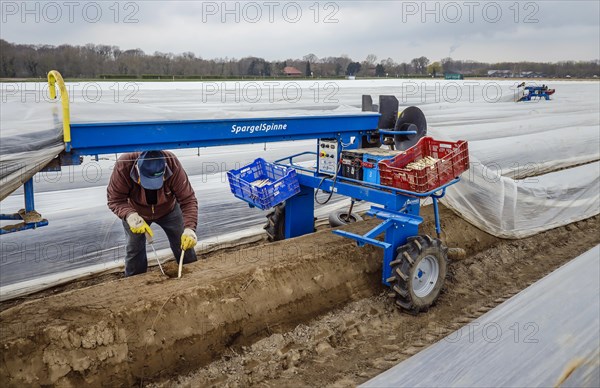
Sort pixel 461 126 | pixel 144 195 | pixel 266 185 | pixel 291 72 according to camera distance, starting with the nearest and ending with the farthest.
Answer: pixel 144 195 < pixel 266 185 < pixel 291 72 < pixel 461 126

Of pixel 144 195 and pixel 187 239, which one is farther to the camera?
pixel 144 195

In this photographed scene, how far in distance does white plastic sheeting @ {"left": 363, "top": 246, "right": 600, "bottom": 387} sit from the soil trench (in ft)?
0.90

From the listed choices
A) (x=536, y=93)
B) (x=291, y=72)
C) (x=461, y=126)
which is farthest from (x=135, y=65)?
(x=536, y=93)

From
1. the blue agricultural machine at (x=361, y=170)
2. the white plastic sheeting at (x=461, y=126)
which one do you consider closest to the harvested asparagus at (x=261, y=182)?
the blue agricultural machine at (x=361, y=170)

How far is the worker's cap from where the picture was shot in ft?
14.6

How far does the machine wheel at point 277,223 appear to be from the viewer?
6.23m

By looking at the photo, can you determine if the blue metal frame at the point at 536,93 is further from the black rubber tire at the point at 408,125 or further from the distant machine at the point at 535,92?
the black rubber tire at the point at 408,125

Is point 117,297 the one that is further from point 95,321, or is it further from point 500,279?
point 500,279

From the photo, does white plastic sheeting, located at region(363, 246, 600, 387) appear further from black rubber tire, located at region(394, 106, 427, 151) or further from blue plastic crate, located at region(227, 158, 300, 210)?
blue plastic crate, located at region(227, 158, 300, 210)

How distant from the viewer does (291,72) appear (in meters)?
11.1

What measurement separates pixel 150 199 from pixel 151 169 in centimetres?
48

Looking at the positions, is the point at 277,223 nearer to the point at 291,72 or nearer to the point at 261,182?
the point at 261,182

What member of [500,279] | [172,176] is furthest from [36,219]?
[500,279]

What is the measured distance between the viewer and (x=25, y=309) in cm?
388
